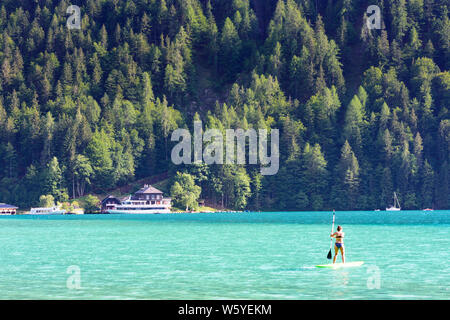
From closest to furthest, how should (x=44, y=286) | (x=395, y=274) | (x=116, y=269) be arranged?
(x=44, y=286), (x=395, y=274), (x=116, y=269)

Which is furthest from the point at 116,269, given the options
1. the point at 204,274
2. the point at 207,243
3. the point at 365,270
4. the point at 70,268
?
the point at 207,243

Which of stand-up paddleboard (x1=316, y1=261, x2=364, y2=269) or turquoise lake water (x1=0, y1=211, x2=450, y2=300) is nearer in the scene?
turquoise lake water (x1=0, y1=211, x2=450, y2=300)

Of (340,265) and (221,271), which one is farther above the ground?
(340,265)

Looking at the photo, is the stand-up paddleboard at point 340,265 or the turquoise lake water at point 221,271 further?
the stand-up paddleboard at point 340,265

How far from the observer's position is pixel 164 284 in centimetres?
4606

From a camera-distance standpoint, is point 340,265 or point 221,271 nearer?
point 221,271

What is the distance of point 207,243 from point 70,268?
98.9 feet

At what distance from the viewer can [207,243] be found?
277 feet
